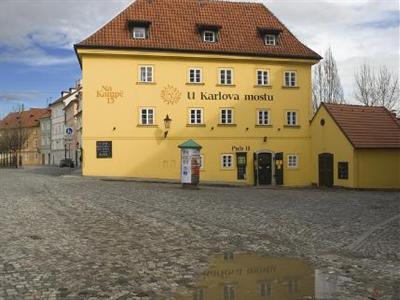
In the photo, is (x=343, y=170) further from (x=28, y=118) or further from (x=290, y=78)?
(x=28, y=118)

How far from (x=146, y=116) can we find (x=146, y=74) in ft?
9.30

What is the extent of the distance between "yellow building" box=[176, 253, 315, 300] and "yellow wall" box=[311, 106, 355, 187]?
26.4m

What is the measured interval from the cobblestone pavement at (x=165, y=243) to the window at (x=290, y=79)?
22086mm

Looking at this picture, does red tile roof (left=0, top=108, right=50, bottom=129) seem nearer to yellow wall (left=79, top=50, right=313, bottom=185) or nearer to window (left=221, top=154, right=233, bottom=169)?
yellow wall (left=79, top=50, right=313, bottom=185)

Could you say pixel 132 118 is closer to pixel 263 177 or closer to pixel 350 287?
pixel 263 177

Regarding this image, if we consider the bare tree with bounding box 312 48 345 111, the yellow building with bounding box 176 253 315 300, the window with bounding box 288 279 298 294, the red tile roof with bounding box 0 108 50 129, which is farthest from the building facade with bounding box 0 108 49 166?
the window with bounding box 288 279 298 294

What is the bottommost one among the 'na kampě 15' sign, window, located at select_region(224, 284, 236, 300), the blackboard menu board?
window, located at select_region(224, 284, 236, 300)

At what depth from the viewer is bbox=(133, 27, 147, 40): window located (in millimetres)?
37719

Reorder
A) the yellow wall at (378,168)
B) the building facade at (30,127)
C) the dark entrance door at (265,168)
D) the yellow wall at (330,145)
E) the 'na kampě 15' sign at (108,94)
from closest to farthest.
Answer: the yellow wall at (378,168) → the yellow wall at (330,145) → the 'na kampě 15' sign at (108,94) → the dark entrance door at (265,168) → the building facade at (30,127)

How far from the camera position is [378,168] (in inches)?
1368

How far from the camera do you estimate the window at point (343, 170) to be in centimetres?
3491

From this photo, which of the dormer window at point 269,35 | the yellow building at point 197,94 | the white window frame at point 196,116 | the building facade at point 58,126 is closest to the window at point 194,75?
the yellow building at point 197,94

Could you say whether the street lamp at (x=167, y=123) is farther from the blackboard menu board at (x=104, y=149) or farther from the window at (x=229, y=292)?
the window at (x=229, y=292)

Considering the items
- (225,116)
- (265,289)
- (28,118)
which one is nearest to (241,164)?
(225,116)
